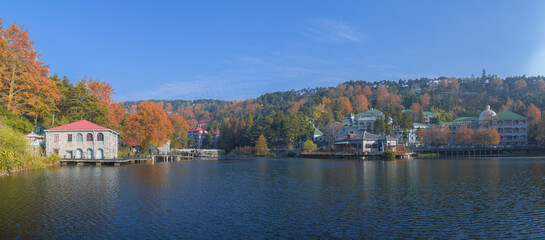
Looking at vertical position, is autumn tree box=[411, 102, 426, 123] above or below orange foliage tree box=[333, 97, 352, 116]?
below

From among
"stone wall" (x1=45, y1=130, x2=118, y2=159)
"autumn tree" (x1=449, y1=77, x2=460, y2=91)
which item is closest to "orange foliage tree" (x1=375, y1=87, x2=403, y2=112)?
"autumn tree" (x1=449, y1=77, x2=460, y2=91)

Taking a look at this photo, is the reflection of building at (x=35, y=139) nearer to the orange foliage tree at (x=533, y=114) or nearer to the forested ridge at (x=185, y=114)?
the forested ridge at (x=185, y=114)

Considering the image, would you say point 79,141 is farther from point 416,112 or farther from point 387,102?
point 387,102

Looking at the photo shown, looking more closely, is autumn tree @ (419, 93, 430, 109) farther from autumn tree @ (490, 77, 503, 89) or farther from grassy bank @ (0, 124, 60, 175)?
grassy bank @ (0, 124, 60, 175)

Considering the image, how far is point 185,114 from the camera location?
7840 inches

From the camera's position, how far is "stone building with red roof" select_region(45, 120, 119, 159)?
51.6 m

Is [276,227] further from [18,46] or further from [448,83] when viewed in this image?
[448,83]

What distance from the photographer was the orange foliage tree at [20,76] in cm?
5088

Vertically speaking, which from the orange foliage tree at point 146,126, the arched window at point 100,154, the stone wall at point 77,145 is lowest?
the arched window at point 100,154

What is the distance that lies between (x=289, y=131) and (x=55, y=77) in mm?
54995

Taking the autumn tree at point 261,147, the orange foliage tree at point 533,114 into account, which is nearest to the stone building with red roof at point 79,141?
the autumn tree at point 261,147

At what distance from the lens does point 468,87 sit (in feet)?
566

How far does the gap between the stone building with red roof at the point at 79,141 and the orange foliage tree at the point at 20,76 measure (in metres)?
5.88

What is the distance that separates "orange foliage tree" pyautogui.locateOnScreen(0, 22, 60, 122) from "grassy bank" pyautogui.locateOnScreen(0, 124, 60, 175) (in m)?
16.2
